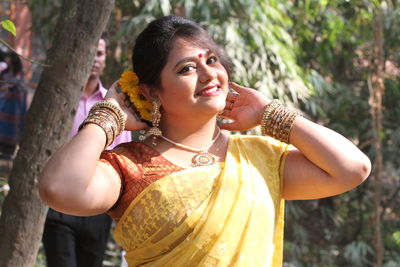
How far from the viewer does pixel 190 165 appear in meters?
2.08

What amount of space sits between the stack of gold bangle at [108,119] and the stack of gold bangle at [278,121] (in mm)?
502

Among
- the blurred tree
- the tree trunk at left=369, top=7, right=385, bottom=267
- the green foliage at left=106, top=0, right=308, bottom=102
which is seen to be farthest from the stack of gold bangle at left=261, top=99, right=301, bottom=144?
the blurred tree

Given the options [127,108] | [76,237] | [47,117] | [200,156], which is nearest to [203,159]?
[200,156]

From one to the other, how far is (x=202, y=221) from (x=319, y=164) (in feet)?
1.50

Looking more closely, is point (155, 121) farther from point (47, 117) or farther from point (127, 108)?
point (47, 117)

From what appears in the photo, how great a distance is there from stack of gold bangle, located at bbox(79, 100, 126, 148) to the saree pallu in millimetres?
217

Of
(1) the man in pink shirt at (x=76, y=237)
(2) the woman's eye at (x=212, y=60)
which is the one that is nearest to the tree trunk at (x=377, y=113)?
(1) the man in pink shirt at (x=76, y=237)

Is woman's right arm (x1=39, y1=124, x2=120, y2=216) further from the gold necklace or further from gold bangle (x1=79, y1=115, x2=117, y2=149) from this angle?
the gold necklace

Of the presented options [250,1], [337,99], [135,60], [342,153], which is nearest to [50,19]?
[250,1]

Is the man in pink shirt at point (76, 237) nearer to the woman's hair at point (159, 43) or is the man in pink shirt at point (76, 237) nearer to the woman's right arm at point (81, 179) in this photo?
the woman's hair at point (159, 43)

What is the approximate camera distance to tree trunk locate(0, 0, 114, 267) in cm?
292

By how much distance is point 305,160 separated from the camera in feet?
7.06

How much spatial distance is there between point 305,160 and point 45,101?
1371 mm

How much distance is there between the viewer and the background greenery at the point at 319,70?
217 inches
